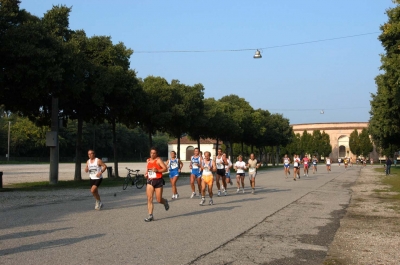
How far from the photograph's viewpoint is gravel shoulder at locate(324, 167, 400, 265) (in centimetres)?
859

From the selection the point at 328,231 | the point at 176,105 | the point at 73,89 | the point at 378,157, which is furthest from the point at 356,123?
the point at 328,231

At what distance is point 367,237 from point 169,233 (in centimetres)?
402

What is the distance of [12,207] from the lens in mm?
16219

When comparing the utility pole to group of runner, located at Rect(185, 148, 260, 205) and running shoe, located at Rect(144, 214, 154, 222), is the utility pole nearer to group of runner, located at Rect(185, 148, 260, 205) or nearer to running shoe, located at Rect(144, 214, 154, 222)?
group of runner, located at Rect(185, 148, 260, 205)

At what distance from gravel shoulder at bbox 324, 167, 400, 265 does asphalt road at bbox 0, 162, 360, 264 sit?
0.26 m

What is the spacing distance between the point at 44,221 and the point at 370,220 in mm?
8166

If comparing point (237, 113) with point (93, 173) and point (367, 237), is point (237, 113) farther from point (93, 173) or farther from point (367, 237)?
point (367, 237)

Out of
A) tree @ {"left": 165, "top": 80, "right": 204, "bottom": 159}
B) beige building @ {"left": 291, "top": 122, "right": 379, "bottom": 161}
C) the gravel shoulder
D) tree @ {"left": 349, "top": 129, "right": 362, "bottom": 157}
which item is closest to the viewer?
the gravel shoulder

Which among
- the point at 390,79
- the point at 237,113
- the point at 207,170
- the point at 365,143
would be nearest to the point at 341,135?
the point at 365,143

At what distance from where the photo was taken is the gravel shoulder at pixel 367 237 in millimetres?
8586

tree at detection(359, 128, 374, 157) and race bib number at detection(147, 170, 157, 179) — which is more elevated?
tree at detection(359, 128, 374, 157)

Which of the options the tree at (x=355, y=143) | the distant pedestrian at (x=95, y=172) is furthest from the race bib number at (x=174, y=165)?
the tree at (x=355, y=143)

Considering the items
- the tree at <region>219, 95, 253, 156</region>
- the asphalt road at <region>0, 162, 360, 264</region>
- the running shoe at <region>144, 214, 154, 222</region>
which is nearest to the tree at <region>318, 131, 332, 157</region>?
the tree at <region>219, 95, 253, 156</region>

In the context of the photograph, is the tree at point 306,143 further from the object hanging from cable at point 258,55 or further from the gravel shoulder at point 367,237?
the gravel shoulder at point 367,237
